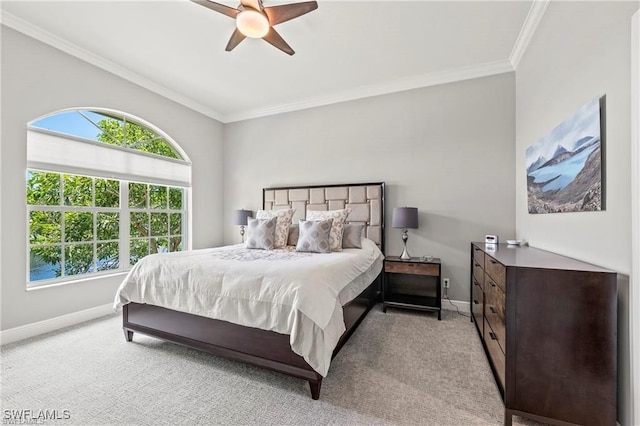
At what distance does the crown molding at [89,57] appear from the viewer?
254cm

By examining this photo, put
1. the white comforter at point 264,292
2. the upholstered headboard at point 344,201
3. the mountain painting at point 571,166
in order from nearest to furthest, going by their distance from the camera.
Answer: the mountain painting at point 571,166 < the white comforter at point 264,292 < the upholstered headboard at point 344,201

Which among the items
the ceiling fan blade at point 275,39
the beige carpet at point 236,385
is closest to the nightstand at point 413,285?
the beige carpet at point 236,385

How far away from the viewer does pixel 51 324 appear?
2.79 m

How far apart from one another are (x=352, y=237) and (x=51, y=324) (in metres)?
3.47

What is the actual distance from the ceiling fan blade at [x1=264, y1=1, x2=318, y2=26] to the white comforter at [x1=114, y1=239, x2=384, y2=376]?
202cm

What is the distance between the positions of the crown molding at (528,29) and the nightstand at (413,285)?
2.55 metres

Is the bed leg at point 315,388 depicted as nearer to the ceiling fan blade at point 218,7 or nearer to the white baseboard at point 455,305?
the white baseboard at point 455,305

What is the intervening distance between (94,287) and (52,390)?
166 cm

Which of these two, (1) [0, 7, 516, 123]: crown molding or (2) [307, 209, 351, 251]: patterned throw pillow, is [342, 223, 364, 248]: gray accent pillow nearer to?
(2) [307, 209, 351, 251]: patterned throw pillow

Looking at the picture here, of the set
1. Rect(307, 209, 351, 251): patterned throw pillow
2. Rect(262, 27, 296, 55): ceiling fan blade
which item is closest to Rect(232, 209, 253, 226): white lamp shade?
Rect(307, 209, 351, 251): patterned throw pillow

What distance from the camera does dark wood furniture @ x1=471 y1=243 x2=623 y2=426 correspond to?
4.40ft

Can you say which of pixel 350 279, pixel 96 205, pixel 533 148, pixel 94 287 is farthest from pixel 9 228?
pixel 533 148

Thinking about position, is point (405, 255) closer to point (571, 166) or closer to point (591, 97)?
point (571, 166)

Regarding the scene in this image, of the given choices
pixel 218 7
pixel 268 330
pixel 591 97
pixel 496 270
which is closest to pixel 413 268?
pixel 496 270
